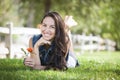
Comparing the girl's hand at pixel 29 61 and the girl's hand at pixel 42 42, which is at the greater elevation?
the girl's hand at pixel 42 42

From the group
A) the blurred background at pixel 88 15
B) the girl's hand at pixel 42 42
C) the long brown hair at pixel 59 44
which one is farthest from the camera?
the blurred background at pixel 88 15

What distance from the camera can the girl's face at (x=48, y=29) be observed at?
680 centimetres

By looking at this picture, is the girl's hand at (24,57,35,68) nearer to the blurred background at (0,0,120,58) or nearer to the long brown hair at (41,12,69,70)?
the long brown hair at (41,12,69,70)

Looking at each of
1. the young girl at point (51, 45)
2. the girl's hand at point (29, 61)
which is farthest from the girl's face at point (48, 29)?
the girl's hand at point (29, 61)

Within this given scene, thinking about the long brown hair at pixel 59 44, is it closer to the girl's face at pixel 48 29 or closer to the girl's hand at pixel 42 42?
the girl's face at pixel 48 29

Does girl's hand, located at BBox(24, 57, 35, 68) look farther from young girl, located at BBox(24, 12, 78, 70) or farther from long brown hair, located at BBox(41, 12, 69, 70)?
long brown hair, located at BBox(41, 12, 69, 70)

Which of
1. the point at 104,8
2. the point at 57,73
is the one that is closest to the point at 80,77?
the point at 57,73

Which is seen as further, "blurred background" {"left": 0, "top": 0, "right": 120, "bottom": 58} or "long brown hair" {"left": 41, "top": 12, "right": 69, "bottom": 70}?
"blurred background" {"left": 0, "top": 0, "right": 120, "bottom": 58}

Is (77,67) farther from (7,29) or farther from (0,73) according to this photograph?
(7,29)

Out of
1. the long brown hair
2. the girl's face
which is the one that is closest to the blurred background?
the long brown hair

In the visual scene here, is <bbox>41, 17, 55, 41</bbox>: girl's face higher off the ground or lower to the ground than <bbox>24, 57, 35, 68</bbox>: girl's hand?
higher

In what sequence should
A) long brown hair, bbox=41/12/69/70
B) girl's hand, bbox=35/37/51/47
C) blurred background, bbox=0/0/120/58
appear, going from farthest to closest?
blurred background, bbox=0/0/120/58
long brown hair, bbox=41/12/69/70
girl's hand, bbox=35/37/51/47

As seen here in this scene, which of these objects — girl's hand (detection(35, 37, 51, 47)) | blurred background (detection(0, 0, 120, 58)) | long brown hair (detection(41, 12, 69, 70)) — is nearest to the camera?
girl's hand (detection(35, 37, 51, 47))

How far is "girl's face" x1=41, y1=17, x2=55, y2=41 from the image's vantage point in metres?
6.80
